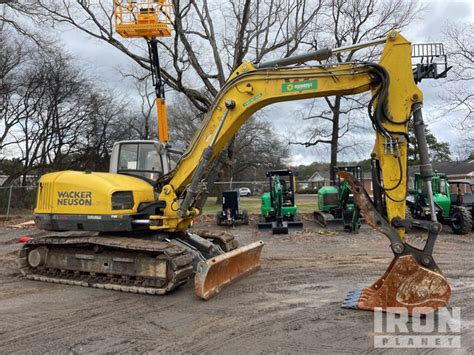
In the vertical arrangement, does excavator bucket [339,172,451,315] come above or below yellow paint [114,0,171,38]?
below

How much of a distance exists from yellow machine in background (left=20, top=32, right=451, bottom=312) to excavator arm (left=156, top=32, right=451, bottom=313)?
14 mm

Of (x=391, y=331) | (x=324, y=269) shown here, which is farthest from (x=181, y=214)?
(x=391, y=331)

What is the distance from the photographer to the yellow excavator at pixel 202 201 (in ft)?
17.7

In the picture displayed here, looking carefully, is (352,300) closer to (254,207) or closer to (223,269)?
(223,269)

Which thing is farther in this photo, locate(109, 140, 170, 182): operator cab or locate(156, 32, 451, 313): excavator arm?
locate(109, 140, 170, 182): operator cab

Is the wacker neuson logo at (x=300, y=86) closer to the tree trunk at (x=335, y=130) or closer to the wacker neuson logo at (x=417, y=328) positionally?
the wacker neuson logo at (x=417, y=328)

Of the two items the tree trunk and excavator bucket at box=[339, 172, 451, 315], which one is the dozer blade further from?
the tree trunk

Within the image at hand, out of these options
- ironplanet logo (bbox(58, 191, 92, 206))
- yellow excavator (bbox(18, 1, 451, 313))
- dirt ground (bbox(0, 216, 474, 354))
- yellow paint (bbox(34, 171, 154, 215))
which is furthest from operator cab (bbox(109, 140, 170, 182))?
dirt ground (bbox(0, 216, 474, 354))

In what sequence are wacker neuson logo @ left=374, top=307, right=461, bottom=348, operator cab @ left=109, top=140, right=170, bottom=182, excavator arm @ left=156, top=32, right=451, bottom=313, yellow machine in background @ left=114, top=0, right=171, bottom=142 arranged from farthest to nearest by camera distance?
yellow machine in background @ left=114, top=0, right=171, bottom=142
operator cab @ left=109, top=140, right=170, bottom=182
excavator arm @ left=156, top=32, right=451, bottom=313
wacker neuson logo @ left=374, top=307, right=461, bottom=348

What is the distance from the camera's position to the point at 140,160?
7.75 m

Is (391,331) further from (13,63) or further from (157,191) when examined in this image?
(13,63)

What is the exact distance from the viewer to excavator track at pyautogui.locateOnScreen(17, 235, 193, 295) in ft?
20.9

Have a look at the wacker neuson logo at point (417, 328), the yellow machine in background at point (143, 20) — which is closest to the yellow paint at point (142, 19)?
the yellow machine in background at point (143, 20)

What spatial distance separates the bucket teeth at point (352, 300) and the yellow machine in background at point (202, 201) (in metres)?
0.03
